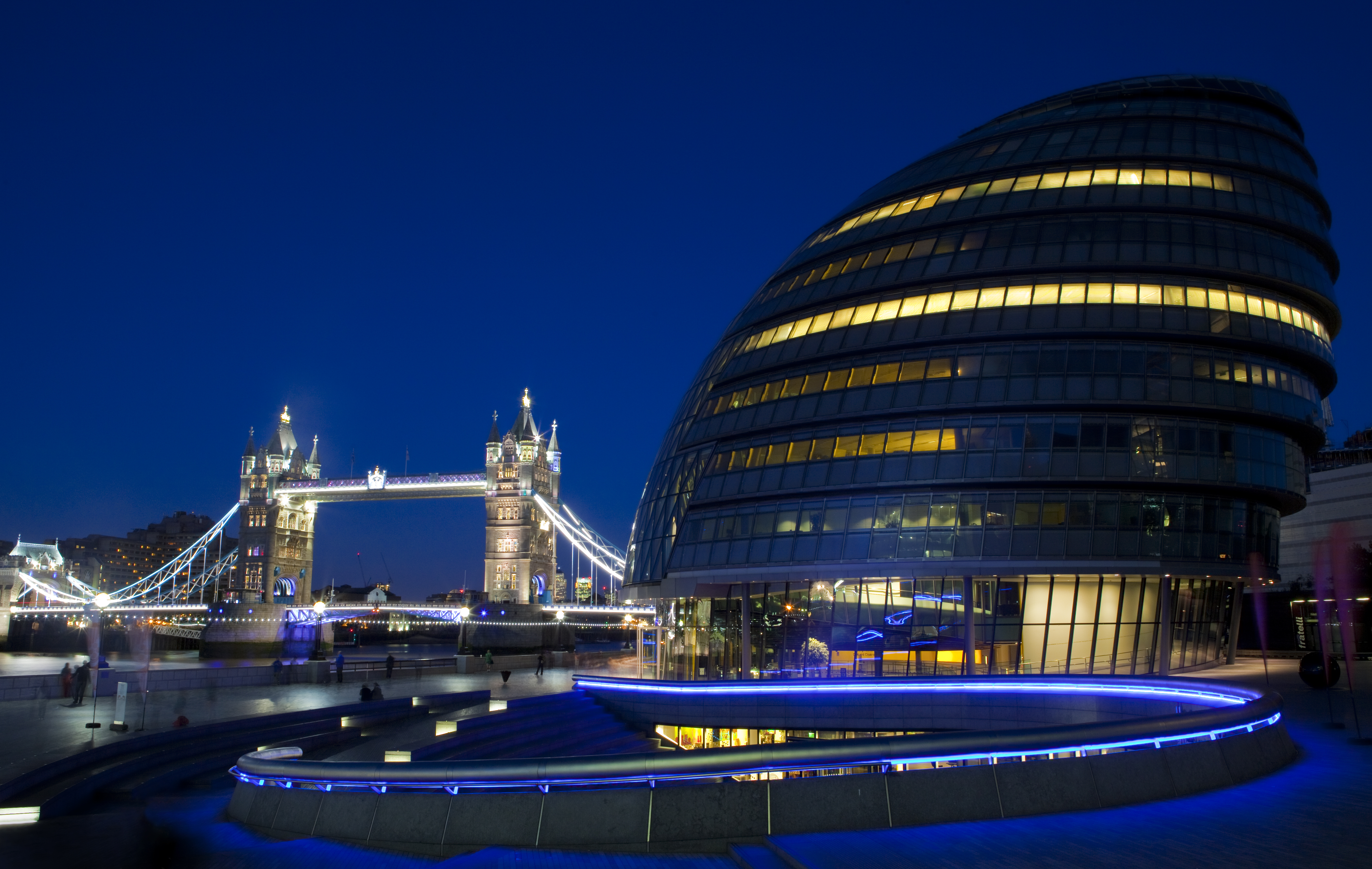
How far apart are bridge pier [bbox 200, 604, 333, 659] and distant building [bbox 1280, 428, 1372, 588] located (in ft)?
406

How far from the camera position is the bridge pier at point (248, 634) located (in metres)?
154

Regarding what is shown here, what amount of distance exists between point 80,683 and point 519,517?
13455 cm

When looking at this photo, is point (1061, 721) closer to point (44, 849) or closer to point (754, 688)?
point (754, 688)

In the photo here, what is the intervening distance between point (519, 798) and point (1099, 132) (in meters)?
47.3

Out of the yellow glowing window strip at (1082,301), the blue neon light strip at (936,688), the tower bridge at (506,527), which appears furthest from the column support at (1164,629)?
the tower bridge at (506,527)

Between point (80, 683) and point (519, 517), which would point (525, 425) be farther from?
point (80, 683)

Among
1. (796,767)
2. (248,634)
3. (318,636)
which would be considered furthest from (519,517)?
(796,767)

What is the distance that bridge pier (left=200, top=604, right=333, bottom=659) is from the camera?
15375 centimetres

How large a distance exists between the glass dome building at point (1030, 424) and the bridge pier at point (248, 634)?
11995 centimetres

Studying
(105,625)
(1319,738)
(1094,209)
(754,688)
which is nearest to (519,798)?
(1319,738)

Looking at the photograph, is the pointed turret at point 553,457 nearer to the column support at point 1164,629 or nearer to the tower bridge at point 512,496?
the tower bridge at point 512,496

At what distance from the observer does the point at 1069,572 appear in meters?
42.4

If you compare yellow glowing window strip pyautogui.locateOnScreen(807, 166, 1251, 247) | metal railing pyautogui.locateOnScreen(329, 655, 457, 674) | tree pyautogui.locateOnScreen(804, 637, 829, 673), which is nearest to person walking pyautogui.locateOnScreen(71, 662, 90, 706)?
metal railing pyautogui.locateOnScreen(329, 655, 457, 674)

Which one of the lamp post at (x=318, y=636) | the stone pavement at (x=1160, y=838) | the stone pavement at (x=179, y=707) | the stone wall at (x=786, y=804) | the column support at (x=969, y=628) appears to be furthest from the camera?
the lamp post at (x=318, y=636)
